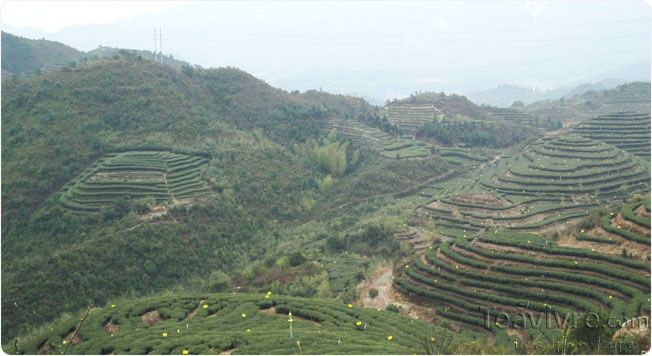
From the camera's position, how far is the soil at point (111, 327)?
48.7 feet

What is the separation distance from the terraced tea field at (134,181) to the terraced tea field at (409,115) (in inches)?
1065

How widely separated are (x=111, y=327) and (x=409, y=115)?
48.1 meters

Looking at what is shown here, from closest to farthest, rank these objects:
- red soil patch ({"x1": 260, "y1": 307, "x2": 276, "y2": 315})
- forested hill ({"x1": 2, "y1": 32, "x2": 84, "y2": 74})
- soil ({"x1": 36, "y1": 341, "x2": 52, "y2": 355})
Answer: soil ({"x1": 36, "y1": 341, "x2": 52, "y2": 355}) < red soil patch ({"x1": 260, "y1": 307, "x2": 276, "y2": 315}) < forested hill ({"x1": 2, "y1": 32, "x2": 84, "y2": 74})

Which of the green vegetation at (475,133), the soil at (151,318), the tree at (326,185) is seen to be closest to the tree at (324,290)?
the soil at (151,318)

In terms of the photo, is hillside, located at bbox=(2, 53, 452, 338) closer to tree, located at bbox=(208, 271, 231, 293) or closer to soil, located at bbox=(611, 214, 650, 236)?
tree, located at bbox=(208, 271, 231, 293)

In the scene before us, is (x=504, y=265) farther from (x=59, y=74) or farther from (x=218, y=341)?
(x=59, y=74)

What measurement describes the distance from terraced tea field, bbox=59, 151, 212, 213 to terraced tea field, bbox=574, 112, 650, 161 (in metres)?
34.1

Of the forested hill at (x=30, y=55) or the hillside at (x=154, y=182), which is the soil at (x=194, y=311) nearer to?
the hillside at (x=154, y=182)

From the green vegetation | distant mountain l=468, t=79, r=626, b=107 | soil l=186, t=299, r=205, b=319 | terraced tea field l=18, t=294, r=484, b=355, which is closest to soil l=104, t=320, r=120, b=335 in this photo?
terraced tea field l=18, t=294, r=484, b=355

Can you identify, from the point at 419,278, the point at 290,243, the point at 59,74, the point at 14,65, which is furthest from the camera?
the point at 14,65

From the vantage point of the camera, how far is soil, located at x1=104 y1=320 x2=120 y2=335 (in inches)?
584

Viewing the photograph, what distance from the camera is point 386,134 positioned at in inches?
2046

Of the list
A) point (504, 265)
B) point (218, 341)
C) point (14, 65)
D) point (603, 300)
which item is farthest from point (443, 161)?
point (14, 65)

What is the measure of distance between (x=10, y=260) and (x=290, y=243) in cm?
1534
